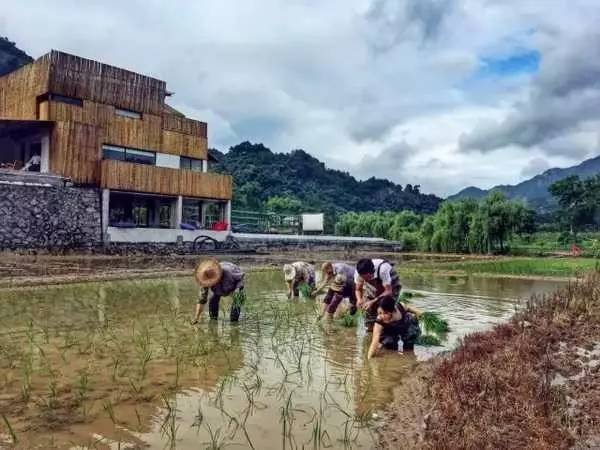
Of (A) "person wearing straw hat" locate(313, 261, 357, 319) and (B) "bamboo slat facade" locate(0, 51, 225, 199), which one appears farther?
(B) "bamboo slat facade" locate(0, 51, 225, 199)

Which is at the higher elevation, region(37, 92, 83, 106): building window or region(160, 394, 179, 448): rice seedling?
region(37, 92, 83, 106): building window

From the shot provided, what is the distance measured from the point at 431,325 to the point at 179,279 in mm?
8906

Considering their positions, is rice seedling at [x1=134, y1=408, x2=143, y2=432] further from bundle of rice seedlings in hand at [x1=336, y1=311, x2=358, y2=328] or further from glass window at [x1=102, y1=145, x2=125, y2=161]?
glass window at [x1=102, y1=145, x2=125, y2=161]

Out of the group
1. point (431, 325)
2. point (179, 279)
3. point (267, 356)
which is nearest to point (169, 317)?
point (267, 356)

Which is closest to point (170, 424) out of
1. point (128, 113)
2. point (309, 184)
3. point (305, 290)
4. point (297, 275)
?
point (297, 275)

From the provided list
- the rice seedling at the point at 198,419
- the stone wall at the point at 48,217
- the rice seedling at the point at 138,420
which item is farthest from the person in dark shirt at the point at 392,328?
the stone wall at the point at 48,217

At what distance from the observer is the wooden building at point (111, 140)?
82.2 ft

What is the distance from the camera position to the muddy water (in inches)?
149

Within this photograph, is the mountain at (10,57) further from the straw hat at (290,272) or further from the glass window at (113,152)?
the straw hat at (290,272)

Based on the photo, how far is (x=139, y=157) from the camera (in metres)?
28.2

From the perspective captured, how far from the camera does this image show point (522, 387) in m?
4.51

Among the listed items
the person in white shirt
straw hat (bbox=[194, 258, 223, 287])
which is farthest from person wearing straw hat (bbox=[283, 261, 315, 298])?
the person in white shirt

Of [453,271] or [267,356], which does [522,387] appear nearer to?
[267,356]

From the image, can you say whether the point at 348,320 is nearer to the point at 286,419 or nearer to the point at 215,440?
the point at 286,419
